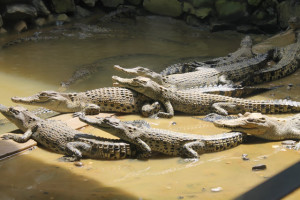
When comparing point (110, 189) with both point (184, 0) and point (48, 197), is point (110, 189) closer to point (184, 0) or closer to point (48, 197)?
point (48, 197)

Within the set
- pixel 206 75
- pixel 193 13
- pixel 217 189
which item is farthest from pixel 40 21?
pixel 217 189

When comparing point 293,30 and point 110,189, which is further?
point 293,30

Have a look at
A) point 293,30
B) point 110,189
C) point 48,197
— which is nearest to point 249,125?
point 110,189

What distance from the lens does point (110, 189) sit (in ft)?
12.3

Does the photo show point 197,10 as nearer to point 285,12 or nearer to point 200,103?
point 285,12

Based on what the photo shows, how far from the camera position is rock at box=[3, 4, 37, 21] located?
1062 centimetres

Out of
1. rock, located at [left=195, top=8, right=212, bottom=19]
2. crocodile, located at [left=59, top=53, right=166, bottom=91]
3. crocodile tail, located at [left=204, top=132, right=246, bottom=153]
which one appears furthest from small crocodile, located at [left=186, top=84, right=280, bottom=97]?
rock, located at [left=195, top=8, right=212, bottom=19]

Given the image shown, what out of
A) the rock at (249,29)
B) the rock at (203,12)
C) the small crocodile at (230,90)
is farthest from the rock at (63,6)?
the small crocodile at (230,90)

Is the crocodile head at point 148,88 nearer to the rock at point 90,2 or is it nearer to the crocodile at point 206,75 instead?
the crocodile at point 206,75

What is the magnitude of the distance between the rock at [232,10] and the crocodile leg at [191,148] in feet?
22.8

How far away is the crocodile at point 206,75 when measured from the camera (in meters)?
6.73

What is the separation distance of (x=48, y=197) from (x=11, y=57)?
19.0 feet

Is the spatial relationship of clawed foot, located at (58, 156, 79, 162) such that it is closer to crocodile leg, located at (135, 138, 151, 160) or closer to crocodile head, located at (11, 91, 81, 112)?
crocodile leg, located at (135, 138, 151, 160)

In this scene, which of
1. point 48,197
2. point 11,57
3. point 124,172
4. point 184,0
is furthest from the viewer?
point 184,0
